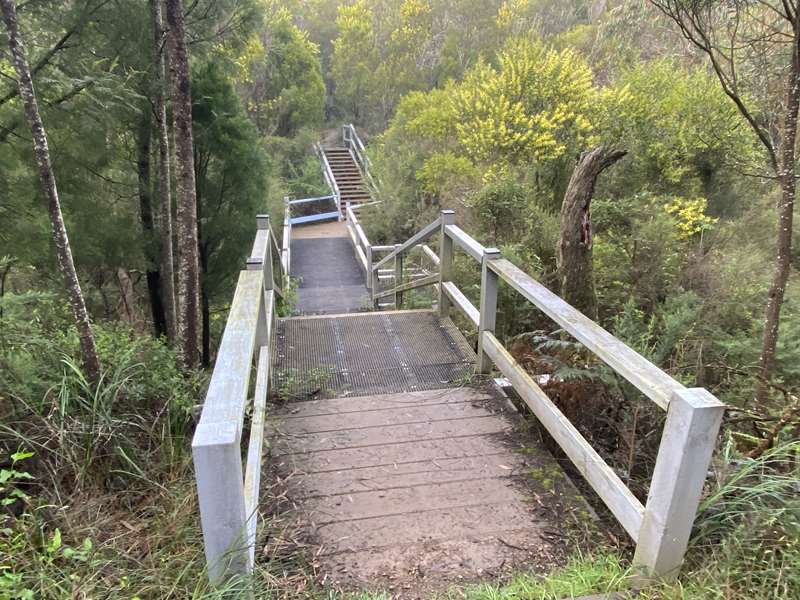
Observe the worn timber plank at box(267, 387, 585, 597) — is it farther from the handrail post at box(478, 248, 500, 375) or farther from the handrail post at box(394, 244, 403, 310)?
the handrail post at box(394, 244, 403, 310)

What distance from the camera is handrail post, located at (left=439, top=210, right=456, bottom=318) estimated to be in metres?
4.39

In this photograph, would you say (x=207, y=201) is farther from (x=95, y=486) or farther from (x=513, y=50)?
(x=513, y=50)

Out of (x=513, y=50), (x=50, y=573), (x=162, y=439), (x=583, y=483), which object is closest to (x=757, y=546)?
(x=583, y=483)

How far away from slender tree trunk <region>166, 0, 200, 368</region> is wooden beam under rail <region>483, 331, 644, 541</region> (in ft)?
9.59

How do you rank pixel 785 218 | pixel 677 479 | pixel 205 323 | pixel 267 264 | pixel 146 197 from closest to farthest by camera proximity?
pixel 677 479 → pixel 785 218 → pixel 267 264 → pixel 146 197 → pixel 205 323

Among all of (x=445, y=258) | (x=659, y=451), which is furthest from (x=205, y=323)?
(x=659, y=451)

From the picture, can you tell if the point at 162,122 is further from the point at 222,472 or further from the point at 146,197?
the point at 222,472

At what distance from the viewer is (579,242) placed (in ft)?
14.9

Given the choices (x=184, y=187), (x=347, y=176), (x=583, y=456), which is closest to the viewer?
(x=583, y=456)

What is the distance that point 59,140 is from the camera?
19.6 feet

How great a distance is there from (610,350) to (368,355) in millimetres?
2354

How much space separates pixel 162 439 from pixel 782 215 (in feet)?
13.8

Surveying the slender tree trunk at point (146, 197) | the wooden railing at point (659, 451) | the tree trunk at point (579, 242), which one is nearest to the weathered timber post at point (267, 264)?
the wooden railing at point (659, 451)

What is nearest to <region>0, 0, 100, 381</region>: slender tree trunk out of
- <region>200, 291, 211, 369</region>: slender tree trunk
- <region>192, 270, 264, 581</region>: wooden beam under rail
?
<region>192, 270, 264, 581</region>: wooden beam under rail
